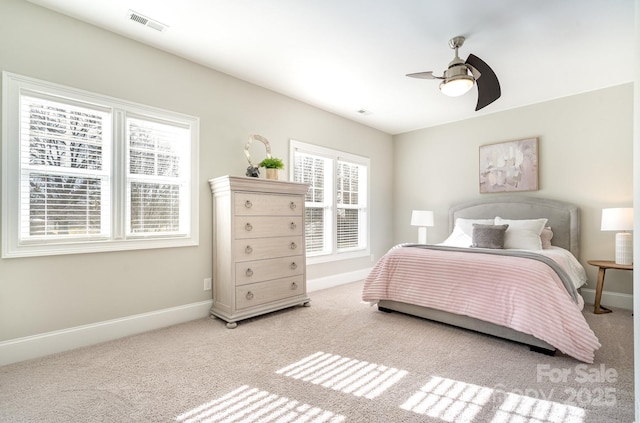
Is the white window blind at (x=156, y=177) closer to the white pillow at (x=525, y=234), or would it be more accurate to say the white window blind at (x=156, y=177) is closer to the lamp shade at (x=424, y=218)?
the lamp shade at (x=424, y=218)

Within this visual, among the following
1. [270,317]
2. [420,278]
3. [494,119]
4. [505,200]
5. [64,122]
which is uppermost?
[494,119]

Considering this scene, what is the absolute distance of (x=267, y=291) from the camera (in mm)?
3244

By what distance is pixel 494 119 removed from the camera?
4.62 meters

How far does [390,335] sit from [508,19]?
2.78 m

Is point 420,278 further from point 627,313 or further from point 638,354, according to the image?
point 627,313

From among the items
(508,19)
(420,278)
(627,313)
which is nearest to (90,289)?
(420,278)

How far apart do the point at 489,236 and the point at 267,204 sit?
2641 millimetres

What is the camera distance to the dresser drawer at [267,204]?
9.98 feet

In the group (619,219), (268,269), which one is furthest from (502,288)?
(268,269)

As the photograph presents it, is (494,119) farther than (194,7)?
Yes

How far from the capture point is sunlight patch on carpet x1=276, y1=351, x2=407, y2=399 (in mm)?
1882

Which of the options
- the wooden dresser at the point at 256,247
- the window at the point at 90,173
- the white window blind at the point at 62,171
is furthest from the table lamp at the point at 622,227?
the white window blind at the point at 62,171

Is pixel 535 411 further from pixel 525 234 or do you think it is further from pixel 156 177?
pixel 156 177

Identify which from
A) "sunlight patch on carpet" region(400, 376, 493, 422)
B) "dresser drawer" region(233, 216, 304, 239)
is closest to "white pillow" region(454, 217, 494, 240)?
"dresser drawer" region(233, 216, 304, 239)
